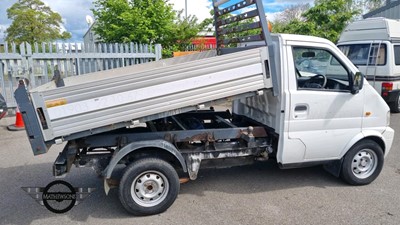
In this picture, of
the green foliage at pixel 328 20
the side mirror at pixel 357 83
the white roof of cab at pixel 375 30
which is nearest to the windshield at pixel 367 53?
the white roof of cab at pixel 375 30

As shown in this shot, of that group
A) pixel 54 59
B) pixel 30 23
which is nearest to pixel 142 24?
pixel 54 59

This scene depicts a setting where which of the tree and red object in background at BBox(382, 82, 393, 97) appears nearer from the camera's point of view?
red object in background at BBox(382, 82, 393, 97)

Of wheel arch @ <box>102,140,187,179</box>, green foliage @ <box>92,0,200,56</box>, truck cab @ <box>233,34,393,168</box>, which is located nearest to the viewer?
wheel arch @ <box>102,140,187,179</box>

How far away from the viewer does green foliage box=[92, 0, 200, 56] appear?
12.2 metres

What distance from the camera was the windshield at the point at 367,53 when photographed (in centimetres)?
900

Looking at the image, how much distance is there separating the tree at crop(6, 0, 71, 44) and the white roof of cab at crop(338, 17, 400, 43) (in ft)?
109

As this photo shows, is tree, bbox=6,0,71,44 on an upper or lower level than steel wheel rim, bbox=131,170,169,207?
upper

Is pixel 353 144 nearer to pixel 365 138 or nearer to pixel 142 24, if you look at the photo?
pixel 365 138

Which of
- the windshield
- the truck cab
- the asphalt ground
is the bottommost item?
the asphalt ground

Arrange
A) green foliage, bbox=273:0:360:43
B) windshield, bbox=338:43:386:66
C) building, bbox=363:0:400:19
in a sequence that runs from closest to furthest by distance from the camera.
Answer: windshield, bbox=338:43:386:66 < green foliage, bbox=273:0:360:43 < building, bbox=363:0:400:19

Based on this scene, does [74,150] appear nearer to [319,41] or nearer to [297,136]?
[297,136]

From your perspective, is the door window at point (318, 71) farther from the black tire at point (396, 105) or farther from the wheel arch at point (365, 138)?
the black tire at point (396, 105)

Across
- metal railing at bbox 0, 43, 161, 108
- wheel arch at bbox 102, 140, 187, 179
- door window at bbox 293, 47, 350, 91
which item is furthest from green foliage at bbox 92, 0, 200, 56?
wheel arch at bbox 102, 140, 187, 179

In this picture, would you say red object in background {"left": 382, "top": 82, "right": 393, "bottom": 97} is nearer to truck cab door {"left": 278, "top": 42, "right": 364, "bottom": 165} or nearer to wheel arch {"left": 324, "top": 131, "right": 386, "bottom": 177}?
wheel arch {"left": 324, "top": 131, "right": 386, "bottom": 177}
